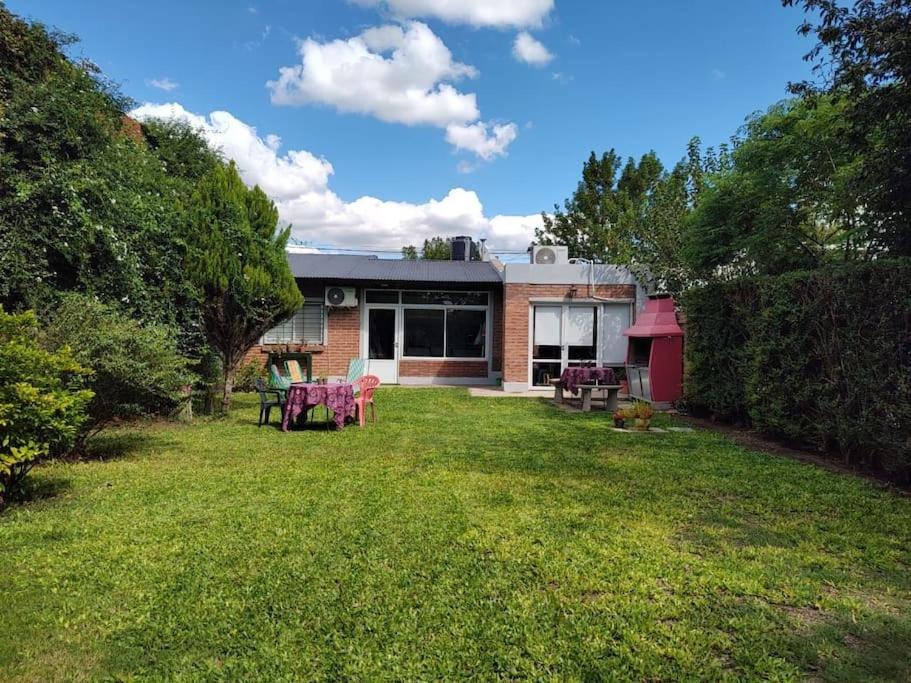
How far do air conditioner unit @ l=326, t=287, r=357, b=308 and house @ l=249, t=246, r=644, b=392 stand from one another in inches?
1.1

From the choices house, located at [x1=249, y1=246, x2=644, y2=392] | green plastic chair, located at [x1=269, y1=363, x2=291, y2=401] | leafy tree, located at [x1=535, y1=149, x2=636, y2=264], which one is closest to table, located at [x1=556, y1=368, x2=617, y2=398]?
house, located at [x1=249, y1=246, x2=644, y2=392]

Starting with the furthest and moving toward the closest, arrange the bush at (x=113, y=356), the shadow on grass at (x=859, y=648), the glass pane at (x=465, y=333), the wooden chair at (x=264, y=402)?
the glass pane at (x=465, y=333) < the wooden chair at (x=264, y=402) < the bush at (x=113, y=356) < the shadow on grass at (x=859, y=648)

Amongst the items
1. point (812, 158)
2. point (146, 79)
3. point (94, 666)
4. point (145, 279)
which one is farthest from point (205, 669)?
point (812, 158)

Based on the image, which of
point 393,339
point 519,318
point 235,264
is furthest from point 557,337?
point 235,264

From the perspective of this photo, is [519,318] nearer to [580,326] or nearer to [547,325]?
[547,325]

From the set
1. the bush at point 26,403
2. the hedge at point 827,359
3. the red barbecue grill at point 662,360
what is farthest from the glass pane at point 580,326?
the bush at point 26,403

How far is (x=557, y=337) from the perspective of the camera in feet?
48.2

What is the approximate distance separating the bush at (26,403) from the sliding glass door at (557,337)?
1159 cm

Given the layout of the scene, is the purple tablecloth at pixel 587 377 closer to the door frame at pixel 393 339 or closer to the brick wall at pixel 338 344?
the door frame at pixel 393 339

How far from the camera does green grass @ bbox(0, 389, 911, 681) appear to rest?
7.80ft

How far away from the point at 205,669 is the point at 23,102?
24.3 feet

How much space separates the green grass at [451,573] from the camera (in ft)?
7.80

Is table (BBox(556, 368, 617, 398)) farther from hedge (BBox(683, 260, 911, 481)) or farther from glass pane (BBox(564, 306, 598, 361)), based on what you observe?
glass pane (BBox(564, 306, 598, 361))

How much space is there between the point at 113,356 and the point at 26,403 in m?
1.84
